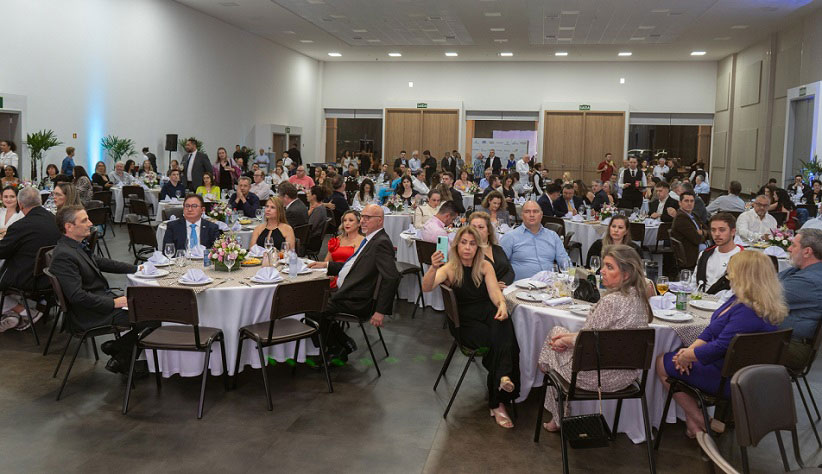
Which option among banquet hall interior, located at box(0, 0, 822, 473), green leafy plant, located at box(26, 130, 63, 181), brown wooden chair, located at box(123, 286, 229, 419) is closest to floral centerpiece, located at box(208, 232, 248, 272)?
banquet hall interior, located at box(0, 0, 822, 473)

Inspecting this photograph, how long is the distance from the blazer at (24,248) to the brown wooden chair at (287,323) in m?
2.36

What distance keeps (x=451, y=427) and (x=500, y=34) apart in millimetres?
18310

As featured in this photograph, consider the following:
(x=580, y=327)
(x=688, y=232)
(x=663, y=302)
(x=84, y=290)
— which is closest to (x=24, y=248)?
(x=84, y=290)

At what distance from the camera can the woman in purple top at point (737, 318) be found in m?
3.77

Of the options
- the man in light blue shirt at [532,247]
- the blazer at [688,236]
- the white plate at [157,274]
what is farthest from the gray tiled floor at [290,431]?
the blazer at [688,236]

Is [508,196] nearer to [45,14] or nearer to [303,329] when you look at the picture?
[303,329]

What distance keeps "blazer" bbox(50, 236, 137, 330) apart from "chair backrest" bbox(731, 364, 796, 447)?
392 centimetres

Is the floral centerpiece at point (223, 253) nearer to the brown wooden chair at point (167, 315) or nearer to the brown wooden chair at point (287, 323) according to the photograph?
the brown wooden chair at point (287, 323)

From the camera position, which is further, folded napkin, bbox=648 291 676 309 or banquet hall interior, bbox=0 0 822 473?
folded napkin, bbox=648 291 676 309

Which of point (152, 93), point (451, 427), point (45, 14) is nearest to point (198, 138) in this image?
point (152, 93)

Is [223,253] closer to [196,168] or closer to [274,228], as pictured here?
[274,228]

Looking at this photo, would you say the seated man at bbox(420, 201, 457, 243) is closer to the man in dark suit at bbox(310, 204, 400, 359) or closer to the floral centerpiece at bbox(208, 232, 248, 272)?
the man in dark suit at bbox(310, 204, 400, 359)

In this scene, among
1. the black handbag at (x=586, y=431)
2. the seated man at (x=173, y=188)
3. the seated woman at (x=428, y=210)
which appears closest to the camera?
the black handbag at (x=586, y=431)

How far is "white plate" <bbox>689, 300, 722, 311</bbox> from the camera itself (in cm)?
467
